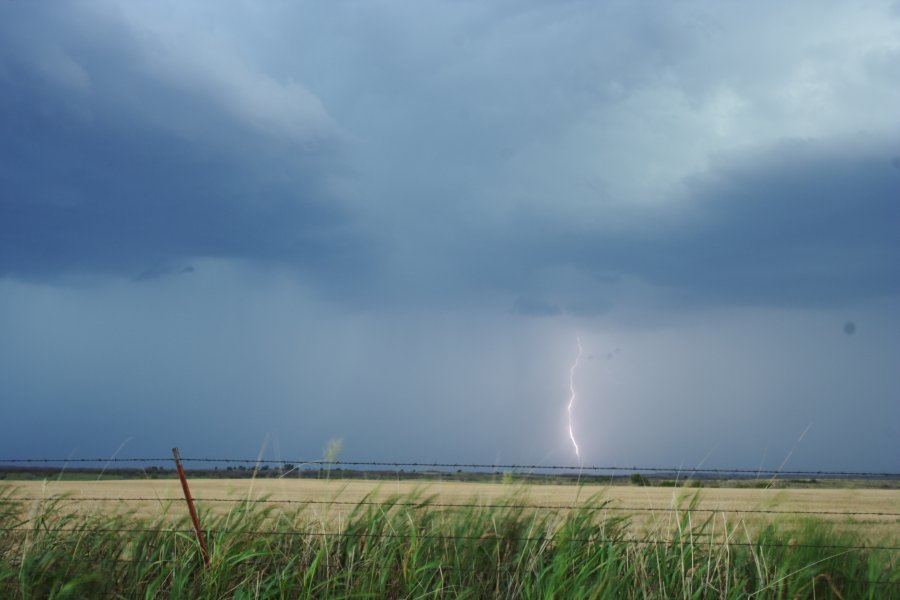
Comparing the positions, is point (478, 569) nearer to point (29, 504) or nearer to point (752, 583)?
point (752, 583)

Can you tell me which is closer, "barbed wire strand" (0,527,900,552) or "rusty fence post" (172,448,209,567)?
"rusty fence post" (172,448,209,567)

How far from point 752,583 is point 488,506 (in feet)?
7.66

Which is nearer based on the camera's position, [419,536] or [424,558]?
[424,558]

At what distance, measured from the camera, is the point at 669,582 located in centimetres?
649

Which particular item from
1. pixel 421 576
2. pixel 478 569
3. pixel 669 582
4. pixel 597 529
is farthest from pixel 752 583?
pixel 421 576

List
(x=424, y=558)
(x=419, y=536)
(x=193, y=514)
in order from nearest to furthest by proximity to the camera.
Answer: (x=193, y=514), (x=424, y=558), (x=419, y=536)

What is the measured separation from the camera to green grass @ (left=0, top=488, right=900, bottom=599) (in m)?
6.28

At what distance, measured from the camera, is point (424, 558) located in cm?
662

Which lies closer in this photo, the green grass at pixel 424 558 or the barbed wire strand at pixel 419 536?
the green grass at pixel 424 558

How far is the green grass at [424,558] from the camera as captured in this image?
6281mm

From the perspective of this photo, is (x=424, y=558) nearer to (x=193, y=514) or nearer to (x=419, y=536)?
(x=419, y=536)

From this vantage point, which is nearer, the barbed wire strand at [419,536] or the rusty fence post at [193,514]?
the rusty fence post at [193,514]

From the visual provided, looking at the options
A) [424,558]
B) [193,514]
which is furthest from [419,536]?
[193,514]

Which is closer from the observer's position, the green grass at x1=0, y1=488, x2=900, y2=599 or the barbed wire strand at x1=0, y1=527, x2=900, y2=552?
the green grass at x1=0, y1=488, x2=900, y2=599
